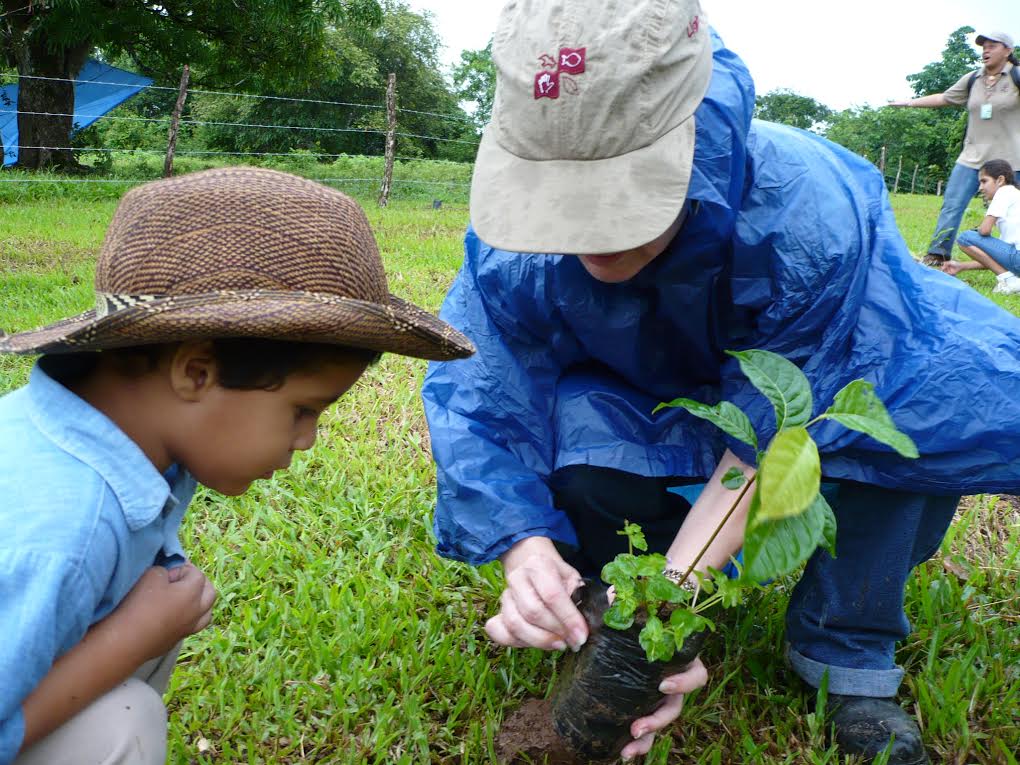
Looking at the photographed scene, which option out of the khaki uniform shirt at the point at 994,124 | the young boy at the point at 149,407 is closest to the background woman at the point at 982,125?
the khaki uniform shirt at the point at 994,124

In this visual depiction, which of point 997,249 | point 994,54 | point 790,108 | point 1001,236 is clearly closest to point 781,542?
point 997,249

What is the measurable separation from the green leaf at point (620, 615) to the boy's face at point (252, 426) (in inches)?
21.7

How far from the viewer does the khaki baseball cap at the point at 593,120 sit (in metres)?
1.33

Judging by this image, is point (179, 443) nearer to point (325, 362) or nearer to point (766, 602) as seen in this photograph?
point (325, 362)

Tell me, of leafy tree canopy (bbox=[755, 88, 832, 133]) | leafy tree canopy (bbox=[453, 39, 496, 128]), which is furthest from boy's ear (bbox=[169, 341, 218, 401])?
leafy tree canopy (bbox=[755, 88, 832, 133])

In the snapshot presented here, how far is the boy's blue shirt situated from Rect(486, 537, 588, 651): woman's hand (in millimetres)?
625

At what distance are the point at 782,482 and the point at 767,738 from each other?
994 millimetres

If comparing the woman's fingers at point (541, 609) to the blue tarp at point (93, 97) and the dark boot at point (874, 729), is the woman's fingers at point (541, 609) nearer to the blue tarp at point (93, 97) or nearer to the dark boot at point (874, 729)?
the dark boot at point (874, 729)

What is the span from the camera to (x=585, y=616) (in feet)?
5.49

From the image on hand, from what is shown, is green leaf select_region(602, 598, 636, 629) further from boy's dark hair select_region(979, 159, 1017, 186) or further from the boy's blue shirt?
boy's dark hair select_region(979, 159, 1017, 186)

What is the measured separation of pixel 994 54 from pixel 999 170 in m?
0.84

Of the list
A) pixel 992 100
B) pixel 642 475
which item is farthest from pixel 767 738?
pixel 992 100

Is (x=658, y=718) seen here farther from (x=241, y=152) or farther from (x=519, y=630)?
(x=241, y=152)

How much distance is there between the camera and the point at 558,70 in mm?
1332
